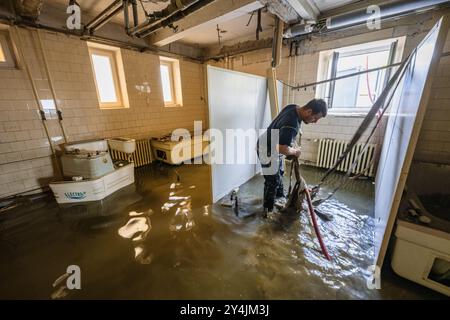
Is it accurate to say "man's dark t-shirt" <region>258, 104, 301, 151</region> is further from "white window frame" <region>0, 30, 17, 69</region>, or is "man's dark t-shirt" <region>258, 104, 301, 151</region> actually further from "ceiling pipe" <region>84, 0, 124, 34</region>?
"white window frame" <region>0, 30, 17, 69</region>

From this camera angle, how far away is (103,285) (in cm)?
151

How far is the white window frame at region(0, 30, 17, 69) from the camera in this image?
2650 mm

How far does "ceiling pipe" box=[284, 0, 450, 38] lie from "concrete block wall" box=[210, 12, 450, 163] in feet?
1.03

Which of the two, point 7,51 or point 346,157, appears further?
point 346,157

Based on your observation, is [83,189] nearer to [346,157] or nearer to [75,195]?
[75,195]

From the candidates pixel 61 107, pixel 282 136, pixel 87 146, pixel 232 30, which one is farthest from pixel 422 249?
pixel 61 107

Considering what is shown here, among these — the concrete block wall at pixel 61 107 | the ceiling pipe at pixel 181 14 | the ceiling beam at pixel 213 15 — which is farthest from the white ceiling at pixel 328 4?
the concrete block wall at pixel 61 107

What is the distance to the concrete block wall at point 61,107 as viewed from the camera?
2723 mm

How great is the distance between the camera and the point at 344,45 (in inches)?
127

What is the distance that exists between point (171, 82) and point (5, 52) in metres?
2.71

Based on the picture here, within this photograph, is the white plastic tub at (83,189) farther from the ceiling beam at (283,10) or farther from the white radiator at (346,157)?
the white radiator at (346,157)

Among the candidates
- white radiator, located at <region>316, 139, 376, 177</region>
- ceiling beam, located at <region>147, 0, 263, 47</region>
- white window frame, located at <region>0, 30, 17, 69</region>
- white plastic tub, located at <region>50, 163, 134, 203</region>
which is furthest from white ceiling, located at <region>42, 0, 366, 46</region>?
white plastic tub, located at <region>50, 163, 134, 203</region>

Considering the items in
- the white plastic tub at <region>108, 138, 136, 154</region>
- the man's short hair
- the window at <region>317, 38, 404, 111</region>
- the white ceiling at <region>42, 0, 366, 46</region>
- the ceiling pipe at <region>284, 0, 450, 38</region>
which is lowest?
the white plastic tub at <region>108, 138, 136, 154</region>
